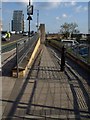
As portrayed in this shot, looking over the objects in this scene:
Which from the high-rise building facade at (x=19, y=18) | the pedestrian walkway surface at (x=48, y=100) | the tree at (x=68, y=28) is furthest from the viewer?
the tree at (x=68, y=28)

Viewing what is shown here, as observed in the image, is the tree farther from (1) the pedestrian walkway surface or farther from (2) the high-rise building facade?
(1) the pedestrian walkway surface

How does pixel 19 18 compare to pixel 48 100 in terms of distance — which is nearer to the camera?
pixel 48 100

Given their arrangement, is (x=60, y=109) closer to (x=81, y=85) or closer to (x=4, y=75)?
(x=81, y=85)

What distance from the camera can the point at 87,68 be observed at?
14.5m

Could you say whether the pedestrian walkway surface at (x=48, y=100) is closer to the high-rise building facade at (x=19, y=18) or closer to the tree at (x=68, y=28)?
the high-rise building facade at (x=19, y=18)

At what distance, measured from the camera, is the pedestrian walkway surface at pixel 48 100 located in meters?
7.17

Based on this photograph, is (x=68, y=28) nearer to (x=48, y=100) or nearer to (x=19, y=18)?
(x=19, y=18)

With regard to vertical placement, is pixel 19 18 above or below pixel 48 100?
above

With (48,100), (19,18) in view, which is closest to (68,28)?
(19,18)

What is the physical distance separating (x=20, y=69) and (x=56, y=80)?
150 cm

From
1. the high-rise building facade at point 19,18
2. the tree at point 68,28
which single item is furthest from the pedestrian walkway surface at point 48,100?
the tree at point 68,28

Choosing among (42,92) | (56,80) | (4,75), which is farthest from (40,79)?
(42,92)

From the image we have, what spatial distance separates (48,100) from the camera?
27.8ft

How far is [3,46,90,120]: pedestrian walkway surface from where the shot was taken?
7168 mm
